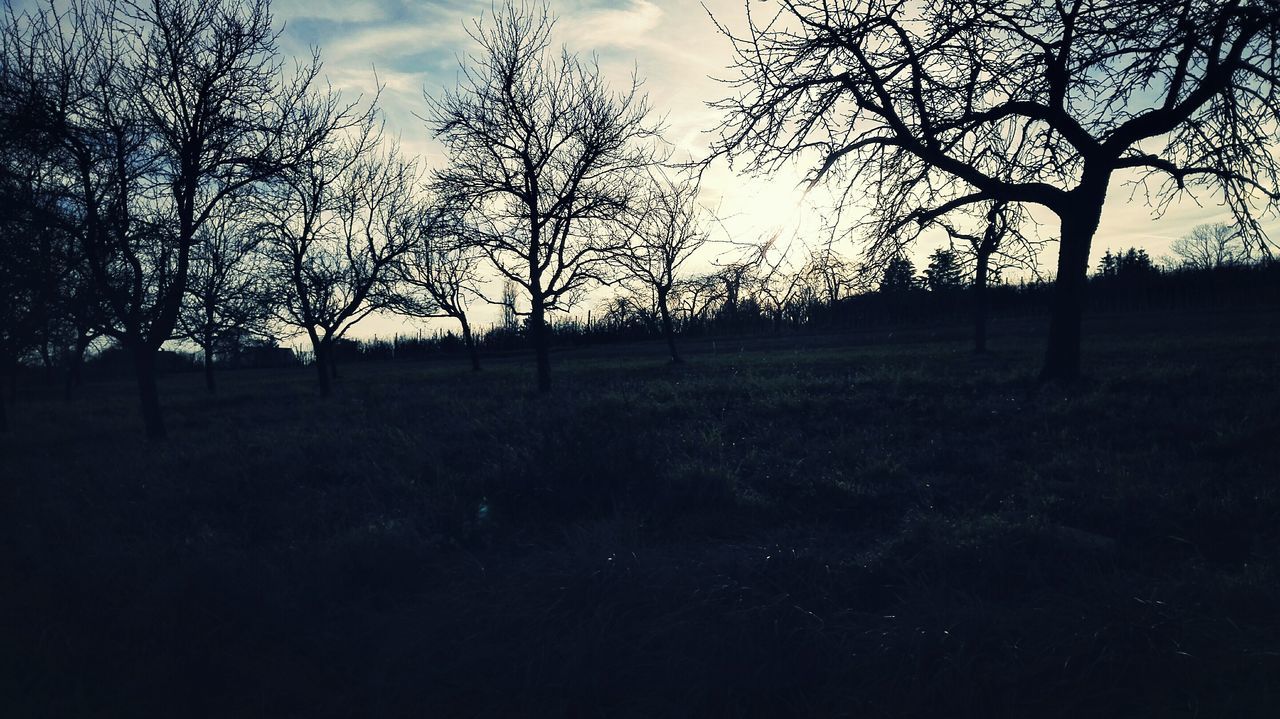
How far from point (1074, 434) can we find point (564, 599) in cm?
528

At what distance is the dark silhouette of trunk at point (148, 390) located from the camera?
1316 centimetres

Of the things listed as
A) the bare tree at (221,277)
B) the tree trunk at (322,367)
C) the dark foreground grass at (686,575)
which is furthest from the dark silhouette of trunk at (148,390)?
the tree trunk at (322,367)

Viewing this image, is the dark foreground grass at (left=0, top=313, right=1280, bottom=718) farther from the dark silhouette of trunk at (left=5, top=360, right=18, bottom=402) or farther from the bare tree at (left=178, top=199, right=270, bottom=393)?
the dark silhouette of trunk at (left=5, top=360, right=18, bottom=402)

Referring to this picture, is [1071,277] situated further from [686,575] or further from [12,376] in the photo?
[12,376]

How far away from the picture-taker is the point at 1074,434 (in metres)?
6.52

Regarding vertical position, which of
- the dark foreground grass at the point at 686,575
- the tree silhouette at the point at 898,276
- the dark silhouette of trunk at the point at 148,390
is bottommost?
the dark foreground grass at the point at 686,575

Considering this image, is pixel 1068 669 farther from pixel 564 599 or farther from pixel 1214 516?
pixel 564 599

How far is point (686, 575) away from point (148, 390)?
44.6ft

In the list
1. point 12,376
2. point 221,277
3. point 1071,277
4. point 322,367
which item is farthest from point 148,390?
point 12,376

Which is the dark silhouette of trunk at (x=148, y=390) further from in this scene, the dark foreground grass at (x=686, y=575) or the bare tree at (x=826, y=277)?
the bare tree at (x=826, y=277)

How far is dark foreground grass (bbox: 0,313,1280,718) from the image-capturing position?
311cm

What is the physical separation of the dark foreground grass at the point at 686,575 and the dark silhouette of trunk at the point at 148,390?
6.83m

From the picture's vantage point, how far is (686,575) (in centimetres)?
383

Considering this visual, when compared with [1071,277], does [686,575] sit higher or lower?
lower
